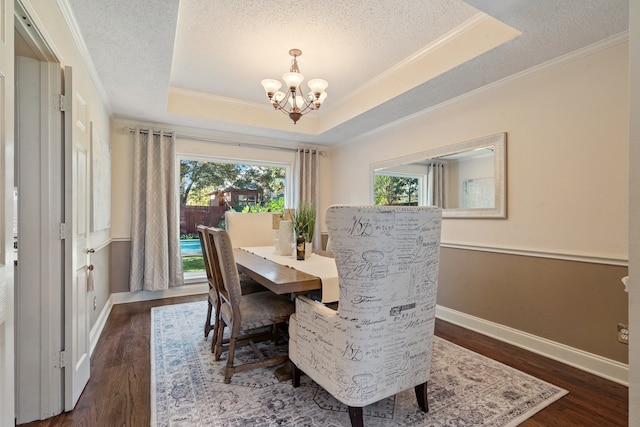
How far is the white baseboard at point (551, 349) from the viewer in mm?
2049

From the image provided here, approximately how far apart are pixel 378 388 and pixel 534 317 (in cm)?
180

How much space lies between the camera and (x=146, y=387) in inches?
76.0

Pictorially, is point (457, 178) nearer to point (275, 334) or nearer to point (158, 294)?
point (275, 334)

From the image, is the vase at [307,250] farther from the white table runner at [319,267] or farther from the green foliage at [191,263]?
the green foliage at [191,263]

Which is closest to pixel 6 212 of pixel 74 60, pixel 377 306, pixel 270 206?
pixel 377 306

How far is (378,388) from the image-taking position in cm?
146

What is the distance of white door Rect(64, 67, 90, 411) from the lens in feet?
5.52

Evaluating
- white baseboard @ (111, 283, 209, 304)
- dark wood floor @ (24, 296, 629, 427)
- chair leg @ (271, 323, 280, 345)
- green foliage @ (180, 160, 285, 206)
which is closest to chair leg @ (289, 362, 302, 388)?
chair leg @ (271, 323, 280, 345)

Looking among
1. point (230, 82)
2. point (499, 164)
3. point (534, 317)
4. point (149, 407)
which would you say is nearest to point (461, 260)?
point (534, 317)

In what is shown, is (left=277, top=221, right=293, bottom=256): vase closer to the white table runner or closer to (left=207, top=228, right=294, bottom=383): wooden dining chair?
the white table runner

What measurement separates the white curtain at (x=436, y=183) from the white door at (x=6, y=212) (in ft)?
10.8

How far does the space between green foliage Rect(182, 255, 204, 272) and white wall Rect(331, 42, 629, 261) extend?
3462 mm

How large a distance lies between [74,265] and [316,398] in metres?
→ 1.60

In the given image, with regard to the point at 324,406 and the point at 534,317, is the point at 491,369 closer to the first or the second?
the point at 534,317
